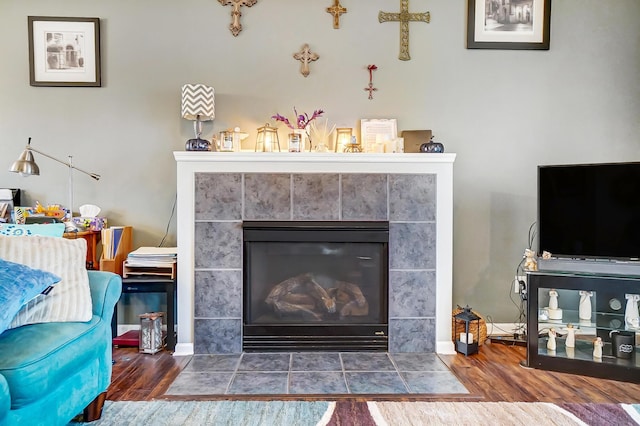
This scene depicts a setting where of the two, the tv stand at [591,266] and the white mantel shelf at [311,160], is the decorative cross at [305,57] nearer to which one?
the white mantel shelf at [311,160]

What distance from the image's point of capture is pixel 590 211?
263 cm

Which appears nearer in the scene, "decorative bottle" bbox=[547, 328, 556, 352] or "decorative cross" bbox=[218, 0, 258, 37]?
"decorative bottle" bbox=[547, 328, 556, 352]

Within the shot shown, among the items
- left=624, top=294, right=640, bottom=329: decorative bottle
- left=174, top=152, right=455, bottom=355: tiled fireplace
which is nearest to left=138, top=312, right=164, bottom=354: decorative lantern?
left=174, top=152, right=455, bottom=355: tiled fireplace

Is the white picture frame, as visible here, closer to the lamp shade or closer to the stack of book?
the stack of book

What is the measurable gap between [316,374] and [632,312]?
1940 millimetres

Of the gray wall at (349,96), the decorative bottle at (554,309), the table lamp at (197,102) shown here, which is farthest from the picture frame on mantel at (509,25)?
the table lamp at (197,102)

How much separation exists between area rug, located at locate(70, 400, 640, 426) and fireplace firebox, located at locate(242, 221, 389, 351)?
0.78 meters

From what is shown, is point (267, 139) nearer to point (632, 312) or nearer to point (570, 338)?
point (570, 338)

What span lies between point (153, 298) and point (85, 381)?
4.70 feet

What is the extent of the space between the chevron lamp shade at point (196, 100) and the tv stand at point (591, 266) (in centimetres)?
247

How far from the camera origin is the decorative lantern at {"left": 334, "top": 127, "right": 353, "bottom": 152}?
320 cm

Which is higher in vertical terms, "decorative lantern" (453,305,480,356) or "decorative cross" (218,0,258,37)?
"decorative cross" (218,0,258,37)

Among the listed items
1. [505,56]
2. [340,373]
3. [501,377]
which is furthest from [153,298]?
[505,56]

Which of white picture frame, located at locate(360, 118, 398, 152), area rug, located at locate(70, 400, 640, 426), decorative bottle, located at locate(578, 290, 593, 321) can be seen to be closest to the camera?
area rug, located at locate(70, 400, 640, 426)
